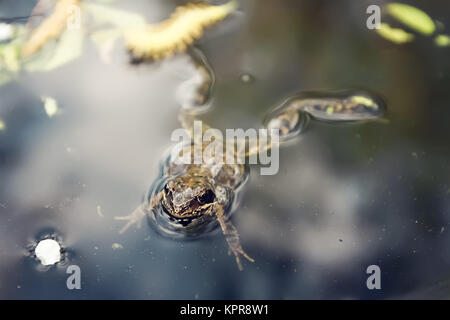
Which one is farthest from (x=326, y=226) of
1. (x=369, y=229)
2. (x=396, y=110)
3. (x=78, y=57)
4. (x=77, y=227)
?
(x=78, y=57)

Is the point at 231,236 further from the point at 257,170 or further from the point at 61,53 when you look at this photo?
the point at 61,53

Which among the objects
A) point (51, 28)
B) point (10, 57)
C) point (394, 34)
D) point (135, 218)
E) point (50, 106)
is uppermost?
point (51, 28)

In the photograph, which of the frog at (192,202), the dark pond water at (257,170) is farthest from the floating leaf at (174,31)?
the frog at (192,202)

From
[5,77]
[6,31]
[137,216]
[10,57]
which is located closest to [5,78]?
[5,77]

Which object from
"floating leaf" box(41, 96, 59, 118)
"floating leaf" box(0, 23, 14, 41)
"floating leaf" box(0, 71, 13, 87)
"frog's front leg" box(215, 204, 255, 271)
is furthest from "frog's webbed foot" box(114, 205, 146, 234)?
"floating leaf" box(0, 23, 14, 41)

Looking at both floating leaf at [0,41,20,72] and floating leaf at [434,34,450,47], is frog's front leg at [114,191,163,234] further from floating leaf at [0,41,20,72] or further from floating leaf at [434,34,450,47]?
floating leaf at [434,34,450,47]

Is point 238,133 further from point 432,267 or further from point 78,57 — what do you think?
point 432,267
